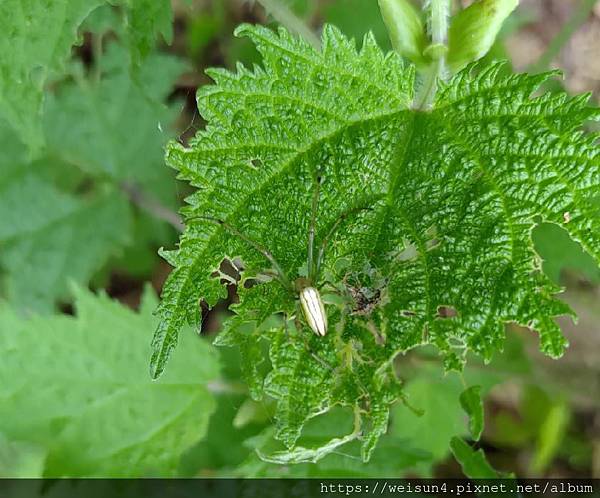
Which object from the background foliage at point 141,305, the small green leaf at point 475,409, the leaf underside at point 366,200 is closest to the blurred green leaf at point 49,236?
the background foliage at point 141,305

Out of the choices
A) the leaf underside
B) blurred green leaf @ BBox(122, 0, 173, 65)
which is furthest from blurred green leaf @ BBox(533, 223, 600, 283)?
blurred green leaf @ BBox(122, 0, 173, 65)

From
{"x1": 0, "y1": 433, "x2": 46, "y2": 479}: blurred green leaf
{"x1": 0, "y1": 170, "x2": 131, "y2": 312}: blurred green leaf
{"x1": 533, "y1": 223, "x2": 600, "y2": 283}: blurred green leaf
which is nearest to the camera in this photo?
{"x1": 533, "y1": 223, "x2": 600, "y2": 283}: blurred green leaf

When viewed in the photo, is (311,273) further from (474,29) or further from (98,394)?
(98,394)

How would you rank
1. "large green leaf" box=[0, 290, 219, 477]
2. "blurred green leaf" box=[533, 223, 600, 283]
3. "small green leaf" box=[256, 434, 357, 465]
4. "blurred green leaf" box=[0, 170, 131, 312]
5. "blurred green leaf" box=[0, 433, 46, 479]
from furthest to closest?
"blurred green leaf" box=[0, 170, 131, 312]
"blurred green leaf" box=[0, 433, 46, 479]
"blurred green leaf" box=[533, 223, 600, 283]
"large green leaf" box=[0, 290, 219, 477]
"small green leaf" box=[256, 434, 357, 465]

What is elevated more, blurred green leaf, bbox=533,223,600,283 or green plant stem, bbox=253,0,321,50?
green plant stem, bbox=253,0,321,50

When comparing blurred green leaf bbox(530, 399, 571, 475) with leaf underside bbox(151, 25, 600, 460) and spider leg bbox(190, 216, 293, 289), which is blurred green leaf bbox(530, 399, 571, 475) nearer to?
leaf underside bbox(151, 25, 600, 460)

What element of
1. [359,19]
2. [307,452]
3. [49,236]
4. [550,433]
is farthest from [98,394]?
[550,433]
